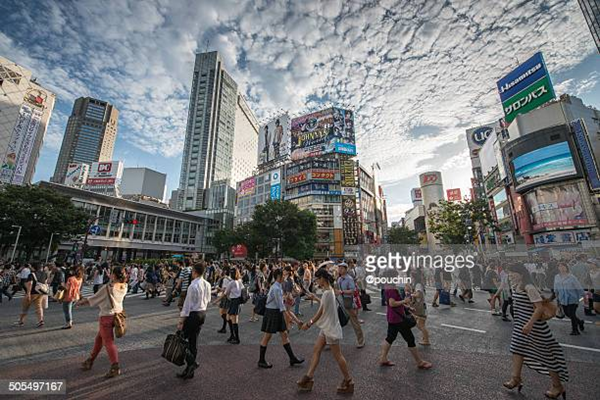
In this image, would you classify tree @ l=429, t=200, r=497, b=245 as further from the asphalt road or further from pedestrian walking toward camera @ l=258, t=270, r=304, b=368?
pedestrian walking toward camera @ l=258, t=270, r=304, b=368

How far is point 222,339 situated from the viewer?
22.4 feet

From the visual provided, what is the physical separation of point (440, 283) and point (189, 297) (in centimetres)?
1105

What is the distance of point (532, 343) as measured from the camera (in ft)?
12.7

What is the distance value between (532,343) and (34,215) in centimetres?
3700

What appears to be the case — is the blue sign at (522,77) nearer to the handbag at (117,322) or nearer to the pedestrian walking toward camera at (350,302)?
the pedestrian walking toward camera at (350,302)

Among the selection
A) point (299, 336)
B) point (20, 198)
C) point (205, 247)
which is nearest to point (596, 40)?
point (299, 336)

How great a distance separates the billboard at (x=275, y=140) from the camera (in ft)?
203

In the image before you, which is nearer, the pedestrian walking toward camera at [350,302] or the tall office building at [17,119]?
the pedestrian walking toward camera at [350,302]

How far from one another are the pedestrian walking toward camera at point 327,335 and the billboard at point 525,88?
4414 centimetres

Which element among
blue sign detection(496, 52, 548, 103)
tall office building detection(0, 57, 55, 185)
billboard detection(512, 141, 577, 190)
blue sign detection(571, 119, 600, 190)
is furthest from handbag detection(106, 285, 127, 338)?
tall office building detection(0, 57, 55, 185)

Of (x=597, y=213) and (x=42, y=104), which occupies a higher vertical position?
(x=42, y=104)

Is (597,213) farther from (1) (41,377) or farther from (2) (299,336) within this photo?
(1) (41,377)

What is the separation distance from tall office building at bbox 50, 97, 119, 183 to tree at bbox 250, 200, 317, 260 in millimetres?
135352

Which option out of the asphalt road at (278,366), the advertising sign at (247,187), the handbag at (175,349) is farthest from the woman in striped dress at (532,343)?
the advertising sign at (247,187)
